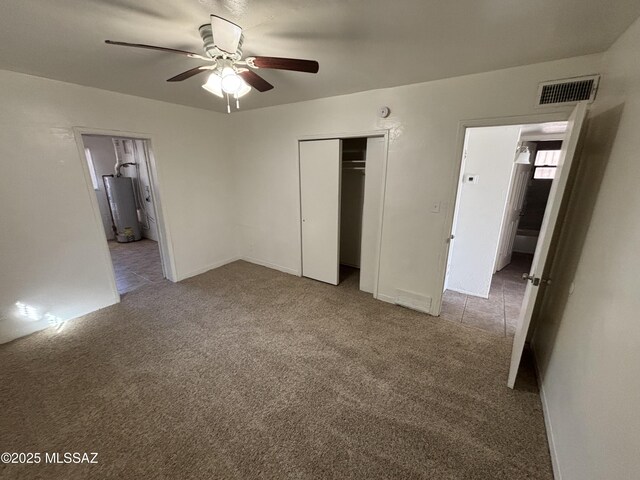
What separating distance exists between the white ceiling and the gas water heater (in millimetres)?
3457

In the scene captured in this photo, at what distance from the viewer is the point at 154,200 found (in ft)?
11.3

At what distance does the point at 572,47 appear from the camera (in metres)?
1.69

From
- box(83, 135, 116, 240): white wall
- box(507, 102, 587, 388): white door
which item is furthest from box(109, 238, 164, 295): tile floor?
box(507, 102, 587, 388): white door

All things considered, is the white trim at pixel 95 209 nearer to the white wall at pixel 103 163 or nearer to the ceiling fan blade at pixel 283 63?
the ceiling fan blade at pixel 283 63

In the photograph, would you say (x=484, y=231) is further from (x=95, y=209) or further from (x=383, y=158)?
(x=95, y=209)

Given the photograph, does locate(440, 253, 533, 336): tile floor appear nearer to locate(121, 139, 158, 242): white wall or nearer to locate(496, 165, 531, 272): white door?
locate(496, 165, 531, 272): white door

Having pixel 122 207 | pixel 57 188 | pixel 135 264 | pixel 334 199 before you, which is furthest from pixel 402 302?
pixel 122 207

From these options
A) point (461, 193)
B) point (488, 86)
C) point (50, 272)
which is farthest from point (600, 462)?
point (50, 272)

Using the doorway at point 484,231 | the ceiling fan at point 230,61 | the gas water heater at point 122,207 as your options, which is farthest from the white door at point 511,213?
Answer: the gas water heater at point 122,207

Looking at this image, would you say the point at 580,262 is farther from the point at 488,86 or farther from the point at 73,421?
the point at 73,421

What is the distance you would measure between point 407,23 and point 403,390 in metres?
2.46

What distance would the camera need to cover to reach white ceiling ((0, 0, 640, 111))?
131 centimetres

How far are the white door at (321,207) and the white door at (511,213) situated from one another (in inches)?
109

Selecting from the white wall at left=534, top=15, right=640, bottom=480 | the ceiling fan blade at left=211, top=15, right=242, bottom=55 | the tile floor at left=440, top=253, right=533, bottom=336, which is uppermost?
the ceiling fan blade at left=211, top=15, right=242, bottom=55
